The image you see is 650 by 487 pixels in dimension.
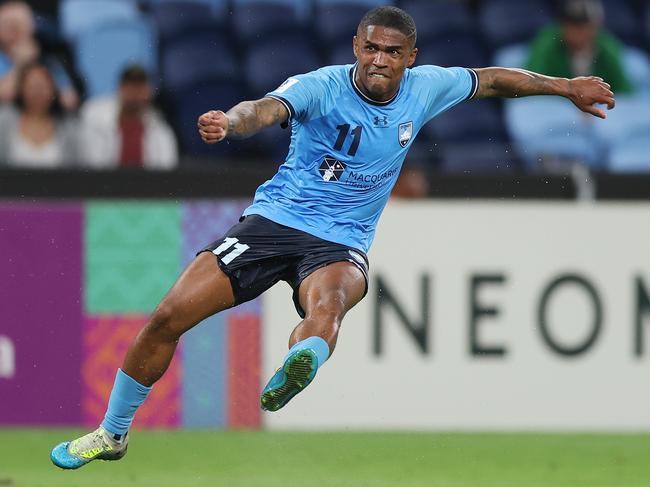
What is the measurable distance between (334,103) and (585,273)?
4254mm

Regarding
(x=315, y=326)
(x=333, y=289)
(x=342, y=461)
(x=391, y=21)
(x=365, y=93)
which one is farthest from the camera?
(x=342, y=461)

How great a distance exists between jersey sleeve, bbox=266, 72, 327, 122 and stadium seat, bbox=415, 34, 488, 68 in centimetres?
626

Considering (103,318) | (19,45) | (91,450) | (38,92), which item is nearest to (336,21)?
(19,45)

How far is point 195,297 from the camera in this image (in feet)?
24.7

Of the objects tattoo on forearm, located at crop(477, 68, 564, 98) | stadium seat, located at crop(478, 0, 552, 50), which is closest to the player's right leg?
tattoo on forearm, located at crop(477, 68, 564, 98)

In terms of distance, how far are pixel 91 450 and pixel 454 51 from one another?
23.0 feet

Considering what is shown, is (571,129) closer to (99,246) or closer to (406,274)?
(406,274)

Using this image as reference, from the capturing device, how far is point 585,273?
11289mm

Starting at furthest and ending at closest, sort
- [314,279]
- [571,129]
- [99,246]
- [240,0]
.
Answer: [240,0] → [571,129] → [99,246] → [314,279]

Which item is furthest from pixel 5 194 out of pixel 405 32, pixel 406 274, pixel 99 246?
pixel 405 32

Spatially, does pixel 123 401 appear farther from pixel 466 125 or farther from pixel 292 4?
pixel 292 4

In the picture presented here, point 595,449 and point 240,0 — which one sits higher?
point 240,0

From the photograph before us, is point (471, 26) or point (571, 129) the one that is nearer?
point (571, 129)

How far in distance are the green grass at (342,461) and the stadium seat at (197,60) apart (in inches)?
144
